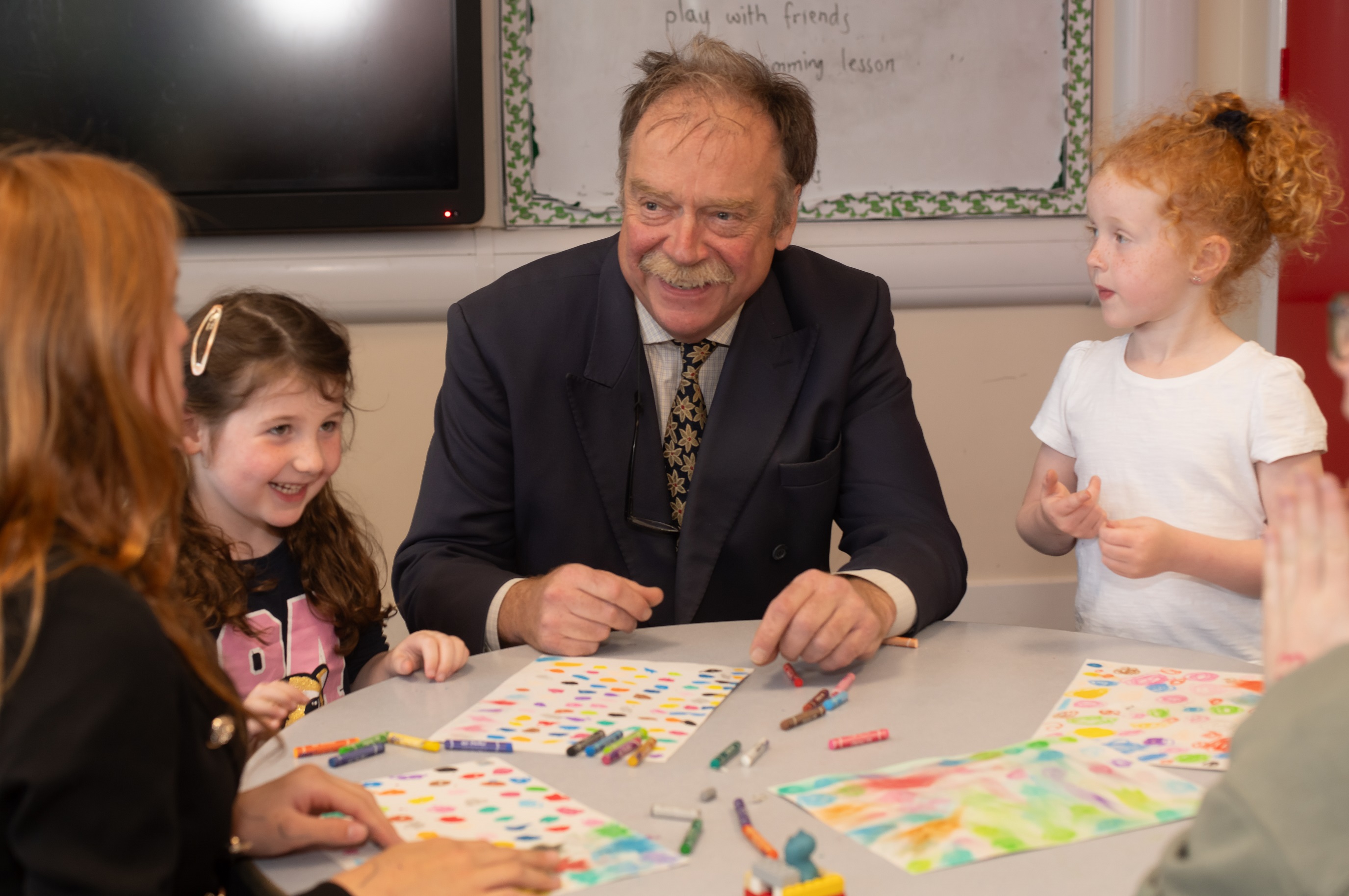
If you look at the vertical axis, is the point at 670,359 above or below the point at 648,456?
above

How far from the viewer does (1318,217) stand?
1684 millimetres

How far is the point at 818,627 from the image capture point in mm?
1263

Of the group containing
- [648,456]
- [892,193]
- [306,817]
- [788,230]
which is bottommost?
[306,817]

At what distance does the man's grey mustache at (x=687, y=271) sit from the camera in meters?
1.75

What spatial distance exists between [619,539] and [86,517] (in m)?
1.10

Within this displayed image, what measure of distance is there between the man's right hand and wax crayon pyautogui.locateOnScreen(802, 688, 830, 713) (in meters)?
0.23

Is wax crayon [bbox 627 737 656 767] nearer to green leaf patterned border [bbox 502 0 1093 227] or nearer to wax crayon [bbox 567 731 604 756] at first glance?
wax crayon [bbox 567 731 604 756]

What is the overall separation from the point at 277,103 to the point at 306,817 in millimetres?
2429

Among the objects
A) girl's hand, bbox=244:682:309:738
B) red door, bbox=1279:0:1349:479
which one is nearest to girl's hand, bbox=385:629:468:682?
girl's hand, bbox=244:682:309:738

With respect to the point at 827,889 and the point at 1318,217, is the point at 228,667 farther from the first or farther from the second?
the point at 1318,217

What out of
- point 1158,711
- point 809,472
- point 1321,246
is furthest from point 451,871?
point 1321,246

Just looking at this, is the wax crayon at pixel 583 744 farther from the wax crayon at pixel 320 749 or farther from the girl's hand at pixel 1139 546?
the girl's hand at pixel 1139 546

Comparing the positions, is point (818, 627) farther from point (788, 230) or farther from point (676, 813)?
point (788, 230)

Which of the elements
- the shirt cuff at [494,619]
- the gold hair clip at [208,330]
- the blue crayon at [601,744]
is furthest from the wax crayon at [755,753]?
the gold hair clip at [208,330]
